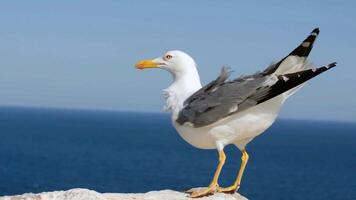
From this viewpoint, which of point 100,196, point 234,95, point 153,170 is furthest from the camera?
point 153,170

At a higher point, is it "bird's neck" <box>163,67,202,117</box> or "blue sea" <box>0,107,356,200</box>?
"blue sea" <box>0,107,356,200</box>

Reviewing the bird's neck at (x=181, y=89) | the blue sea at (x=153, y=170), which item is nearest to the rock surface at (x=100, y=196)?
the bird's neck at (x=181, y=89)

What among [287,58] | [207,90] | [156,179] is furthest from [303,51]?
[156,179]

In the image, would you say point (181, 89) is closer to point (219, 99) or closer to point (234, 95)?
point (219, 99)

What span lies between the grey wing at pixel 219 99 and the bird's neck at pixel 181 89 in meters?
0.17

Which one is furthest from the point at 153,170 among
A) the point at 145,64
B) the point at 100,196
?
the point at 100,196

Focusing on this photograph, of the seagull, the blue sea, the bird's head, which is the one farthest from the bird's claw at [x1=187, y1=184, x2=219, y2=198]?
the blue sea

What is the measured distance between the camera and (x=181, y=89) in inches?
419

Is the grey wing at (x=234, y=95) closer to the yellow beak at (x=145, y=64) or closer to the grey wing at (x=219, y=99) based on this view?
the grey wing at (x=219, y=99)

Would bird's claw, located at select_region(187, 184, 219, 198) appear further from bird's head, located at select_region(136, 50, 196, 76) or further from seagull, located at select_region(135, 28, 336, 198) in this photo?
bird's head, located at select_region(136, 50, 196, 76)

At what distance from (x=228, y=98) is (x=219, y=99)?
0.14 meters

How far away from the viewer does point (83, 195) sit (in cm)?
956

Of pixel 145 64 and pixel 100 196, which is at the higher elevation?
pixel 145 64

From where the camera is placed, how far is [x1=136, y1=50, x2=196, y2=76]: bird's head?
10.6 meters
